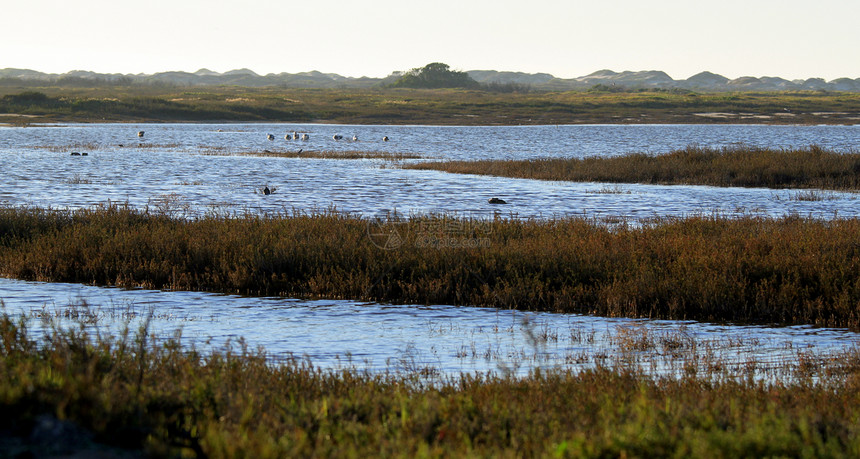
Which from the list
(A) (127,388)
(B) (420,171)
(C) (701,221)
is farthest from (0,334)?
(B) (420,171)

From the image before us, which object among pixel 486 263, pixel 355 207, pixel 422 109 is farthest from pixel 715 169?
pixel 422 109

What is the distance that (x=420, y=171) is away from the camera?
38.8 meters

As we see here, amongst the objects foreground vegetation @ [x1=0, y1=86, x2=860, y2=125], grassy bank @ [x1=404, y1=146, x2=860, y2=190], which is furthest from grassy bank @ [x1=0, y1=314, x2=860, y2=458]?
foreground vegetation @ [x1=0, y1=86, x2=860, y2=125]

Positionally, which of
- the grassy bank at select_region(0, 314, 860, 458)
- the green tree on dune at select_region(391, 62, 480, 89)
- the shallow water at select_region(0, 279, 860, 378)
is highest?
the green tree on dune at select_region(391, 62, 480, 89)

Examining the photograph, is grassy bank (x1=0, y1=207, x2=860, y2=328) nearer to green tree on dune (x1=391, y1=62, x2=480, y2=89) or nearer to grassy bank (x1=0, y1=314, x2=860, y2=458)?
grassy bank (x1=0, y1=314, x2=860, y2=458)

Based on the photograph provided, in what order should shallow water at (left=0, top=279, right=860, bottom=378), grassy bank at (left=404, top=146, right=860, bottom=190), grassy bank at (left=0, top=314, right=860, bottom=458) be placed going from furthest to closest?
grassy bank at (left=404, top=146, right=860, bottom=190) → shallow water at (left=0, top=279, right=860, bottom=378) → grassy bank at (left=0, top=314, right=860, bottom=458)

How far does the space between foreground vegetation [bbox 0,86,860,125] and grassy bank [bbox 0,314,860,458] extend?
88988mm

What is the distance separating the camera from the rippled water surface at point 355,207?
32.0 ft

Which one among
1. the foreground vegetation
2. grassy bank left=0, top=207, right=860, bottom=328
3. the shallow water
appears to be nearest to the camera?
the shallow water

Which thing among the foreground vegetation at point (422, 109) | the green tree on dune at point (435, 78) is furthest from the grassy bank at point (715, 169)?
the green tree on dune at point (435, 78)

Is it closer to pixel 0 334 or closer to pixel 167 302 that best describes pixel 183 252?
pixel 167 302

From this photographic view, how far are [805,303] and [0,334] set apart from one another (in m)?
10.1

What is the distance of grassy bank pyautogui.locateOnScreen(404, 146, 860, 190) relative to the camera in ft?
100

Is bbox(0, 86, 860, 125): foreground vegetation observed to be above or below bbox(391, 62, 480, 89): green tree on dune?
below
